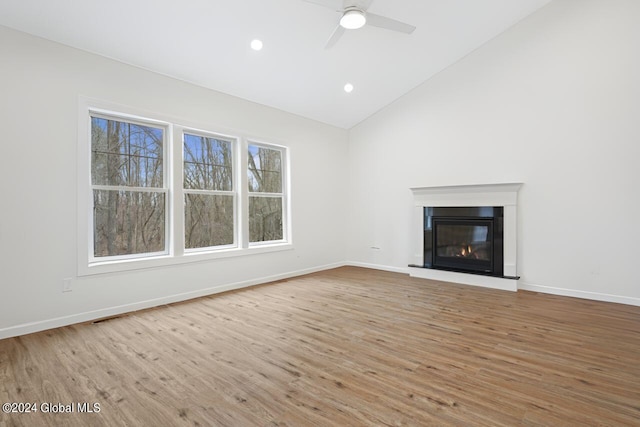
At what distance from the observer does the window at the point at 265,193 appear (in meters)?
5.12

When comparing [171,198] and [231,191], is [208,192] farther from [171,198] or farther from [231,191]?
[171,198]

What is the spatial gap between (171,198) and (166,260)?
2.65 ft

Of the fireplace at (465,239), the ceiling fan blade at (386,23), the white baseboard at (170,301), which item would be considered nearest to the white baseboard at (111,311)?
the white baseboard at (170,301)

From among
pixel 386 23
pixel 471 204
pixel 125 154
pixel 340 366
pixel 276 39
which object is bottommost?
pixel 340 366

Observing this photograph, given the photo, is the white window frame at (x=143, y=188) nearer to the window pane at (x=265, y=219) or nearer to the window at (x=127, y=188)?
the window at (x=127, y=188)

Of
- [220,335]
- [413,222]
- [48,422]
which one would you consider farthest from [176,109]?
[413,222]

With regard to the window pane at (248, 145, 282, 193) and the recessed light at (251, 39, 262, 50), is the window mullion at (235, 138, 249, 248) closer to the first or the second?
the window pane at (248, 145, 282, 193)

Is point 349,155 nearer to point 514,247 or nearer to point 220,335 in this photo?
point 514,247

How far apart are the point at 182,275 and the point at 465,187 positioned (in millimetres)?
4389

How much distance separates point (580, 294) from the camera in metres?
4.07

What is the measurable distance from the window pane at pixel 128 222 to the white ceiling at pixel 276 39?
1.60 m

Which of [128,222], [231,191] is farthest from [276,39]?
[128,222]

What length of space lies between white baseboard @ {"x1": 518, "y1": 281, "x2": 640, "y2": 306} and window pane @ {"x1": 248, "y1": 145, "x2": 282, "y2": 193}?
13.6 feet

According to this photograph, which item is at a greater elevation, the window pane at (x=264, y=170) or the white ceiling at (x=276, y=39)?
the white ceiling at (x=276, y=39)
